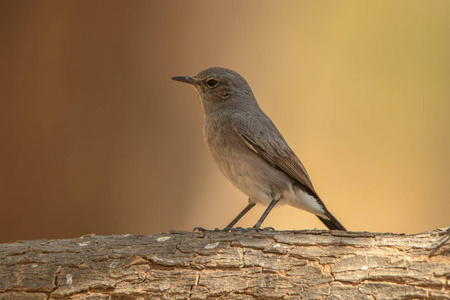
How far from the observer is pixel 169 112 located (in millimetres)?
7461

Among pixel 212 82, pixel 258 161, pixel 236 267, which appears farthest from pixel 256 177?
pixel 236 267

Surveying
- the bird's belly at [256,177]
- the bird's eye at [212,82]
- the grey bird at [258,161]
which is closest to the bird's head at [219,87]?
the bird's eye at [212,82]

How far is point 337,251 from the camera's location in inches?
156

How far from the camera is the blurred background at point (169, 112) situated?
22.9ft

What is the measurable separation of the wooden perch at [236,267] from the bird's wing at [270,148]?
1.21 metres

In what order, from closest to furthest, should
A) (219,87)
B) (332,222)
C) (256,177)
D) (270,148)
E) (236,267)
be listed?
(236,267), (256,177), (270,148), (332,222), (219,87)

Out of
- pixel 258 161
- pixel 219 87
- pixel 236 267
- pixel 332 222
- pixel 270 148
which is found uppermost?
pixel 219 87

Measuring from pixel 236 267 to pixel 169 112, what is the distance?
3.82 metres

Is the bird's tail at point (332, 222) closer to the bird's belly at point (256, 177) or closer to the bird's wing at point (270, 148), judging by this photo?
the bird's wing at point (270, 148)

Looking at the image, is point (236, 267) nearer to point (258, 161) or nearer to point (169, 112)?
point (258, 161)

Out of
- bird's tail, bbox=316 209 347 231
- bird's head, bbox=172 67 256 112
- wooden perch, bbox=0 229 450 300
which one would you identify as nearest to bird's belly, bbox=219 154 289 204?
bird's tail, bbox=316 209 347 231

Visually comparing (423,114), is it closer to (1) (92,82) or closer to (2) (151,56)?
(2) (151,56)

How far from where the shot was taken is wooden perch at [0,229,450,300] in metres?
3.71

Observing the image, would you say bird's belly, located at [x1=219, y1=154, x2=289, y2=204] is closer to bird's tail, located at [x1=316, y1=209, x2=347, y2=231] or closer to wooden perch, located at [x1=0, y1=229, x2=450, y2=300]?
bird's tail, located at [x1=316, y1=209, x2=347, y2=231]
